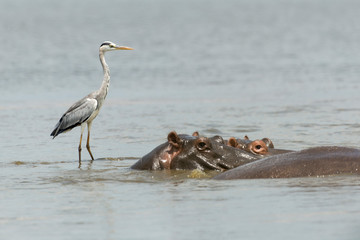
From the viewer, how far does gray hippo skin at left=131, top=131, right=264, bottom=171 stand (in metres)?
8.27

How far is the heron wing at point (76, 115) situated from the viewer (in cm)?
1132

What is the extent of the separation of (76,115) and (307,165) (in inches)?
178

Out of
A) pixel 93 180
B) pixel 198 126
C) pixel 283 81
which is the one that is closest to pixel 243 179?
pixel 93 180

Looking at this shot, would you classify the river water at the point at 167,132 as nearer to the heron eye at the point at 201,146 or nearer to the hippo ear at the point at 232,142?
the heron eye at the point at 201,146

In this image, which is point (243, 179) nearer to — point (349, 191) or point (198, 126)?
point (349, 191)

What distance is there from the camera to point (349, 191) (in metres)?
6.82

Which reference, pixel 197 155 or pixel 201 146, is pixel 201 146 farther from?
pixel 197 155

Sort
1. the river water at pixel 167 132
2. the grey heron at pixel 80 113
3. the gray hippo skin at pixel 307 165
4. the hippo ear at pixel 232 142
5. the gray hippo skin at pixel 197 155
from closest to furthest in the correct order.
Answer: the river water at pixel 167 132 → the gray hippo skin at pixel 307 165 → the gray hippo skin at pixel 197 155 → the hippo ear at pixel 232 142 → the grey heron at pixel 80 113

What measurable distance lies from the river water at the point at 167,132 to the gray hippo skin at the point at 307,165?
0.40 ft

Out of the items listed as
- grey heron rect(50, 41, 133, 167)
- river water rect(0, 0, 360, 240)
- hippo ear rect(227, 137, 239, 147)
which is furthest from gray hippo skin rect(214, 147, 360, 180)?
grey heron rect(50, 41, 133, 167)

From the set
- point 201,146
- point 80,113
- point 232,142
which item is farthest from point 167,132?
point 201,146

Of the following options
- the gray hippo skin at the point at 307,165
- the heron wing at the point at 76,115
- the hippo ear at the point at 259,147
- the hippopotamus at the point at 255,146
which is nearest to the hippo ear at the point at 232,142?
the hippopotamus at the point at 255,146

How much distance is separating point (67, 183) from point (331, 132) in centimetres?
466

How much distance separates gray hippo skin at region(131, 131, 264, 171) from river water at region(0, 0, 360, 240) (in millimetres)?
155
